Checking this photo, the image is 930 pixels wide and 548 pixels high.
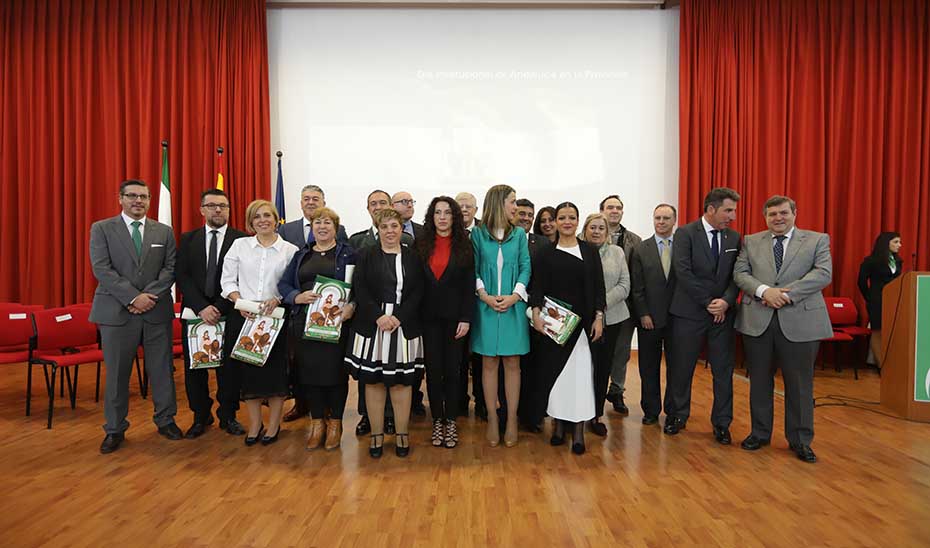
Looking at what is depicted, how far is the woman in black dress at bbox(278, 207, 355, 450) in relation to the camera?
11.2 ft

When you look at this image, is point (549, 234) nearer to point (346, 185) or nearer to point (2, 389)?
point (346, 185)

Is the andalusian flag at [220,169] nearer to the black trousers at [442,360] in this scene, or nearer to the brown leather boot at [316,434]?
the brown leather boot at [316,434]

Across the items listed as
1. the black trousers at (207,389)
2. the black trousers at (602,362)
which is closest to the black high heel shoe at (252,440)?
the black trousers at (207,389)

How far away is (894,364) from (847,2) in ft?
14.7

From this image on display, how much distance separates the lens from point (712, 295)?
3662 millimetres

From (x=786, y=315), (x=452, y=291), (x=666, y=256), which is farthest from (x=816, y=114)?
(x=452, y=291)

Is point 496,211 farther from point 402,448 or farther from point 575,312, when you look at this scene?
point 402,448

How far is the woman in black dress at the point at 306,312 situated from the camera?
11.2 ft

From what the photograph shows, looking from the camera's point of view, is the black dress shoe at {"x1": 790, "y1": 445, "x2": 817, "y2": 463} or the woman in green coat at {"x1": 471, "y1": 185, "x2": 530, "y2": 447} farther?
the woman in green coat at {"x1": 471, "y1": 185, "x2": 530, "y2": 447}

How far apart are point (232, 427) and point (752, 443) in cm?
338

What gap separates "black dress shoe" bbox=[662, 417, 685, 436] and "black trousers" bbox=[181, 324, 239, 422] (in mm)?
2910

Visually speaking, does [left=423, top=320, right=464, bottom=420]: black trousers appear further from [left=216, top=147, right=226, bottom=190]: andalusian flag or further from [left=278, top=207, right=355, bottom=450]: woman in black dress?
[left=216, top=147, right=226, bottom=190]: andalusian flag

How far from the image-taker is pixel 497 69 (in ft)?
22.1

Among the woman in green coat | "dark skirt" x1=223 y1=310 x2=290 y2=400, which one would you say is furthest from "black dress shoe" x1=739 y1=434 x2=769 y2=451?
"dark skirt" x1=223 y1=310 x2=290 y2=400
